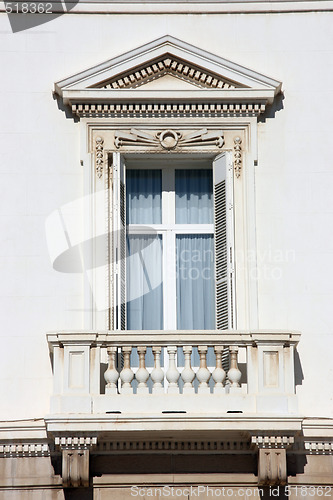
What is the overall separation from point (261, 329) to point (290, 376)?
694 mm

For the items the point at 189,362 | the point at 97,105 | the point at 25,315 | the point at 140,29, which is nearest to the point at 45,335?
the point at 25,315

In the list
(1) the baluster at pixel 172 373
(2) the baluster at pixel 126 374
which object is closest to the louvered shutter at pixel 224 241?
(1) the baluster at pixel 172 373

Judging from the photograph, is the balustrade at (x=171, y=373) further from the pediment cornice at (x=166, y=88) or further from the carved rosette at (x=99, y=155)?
the pediment cornice at (x=166, y=88)

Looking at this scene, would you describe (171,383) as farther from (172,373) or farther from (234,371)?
(234,371)

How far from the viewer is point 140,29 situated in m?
18.9

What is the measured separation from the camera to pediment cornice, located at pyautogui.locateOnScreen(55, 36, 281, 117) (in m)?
18.4

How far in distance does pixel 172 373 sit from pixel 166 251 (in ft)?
7.00

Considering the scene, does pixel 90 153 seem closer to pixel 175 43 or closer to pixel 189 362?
pixel 175 43

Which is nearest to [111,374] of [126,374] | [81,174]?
[126,374]

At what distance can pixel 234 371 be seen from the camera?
17.1 meters

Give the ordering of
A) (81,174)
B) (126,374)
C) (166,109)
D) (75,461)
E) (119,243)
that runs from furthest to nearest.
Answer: (166,109)
(81,174)
(119,243)
(126,374)
(75,461)

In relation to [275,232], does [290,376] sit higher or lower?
lower

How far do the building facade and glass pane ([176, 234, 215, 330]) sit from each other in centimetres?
2

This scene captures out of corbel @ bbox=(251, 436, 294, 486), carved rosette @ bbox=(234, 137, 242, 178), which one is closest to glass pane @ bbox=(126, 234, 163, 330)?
carved rosette @ bbox=(234, 137, 242, 178)
